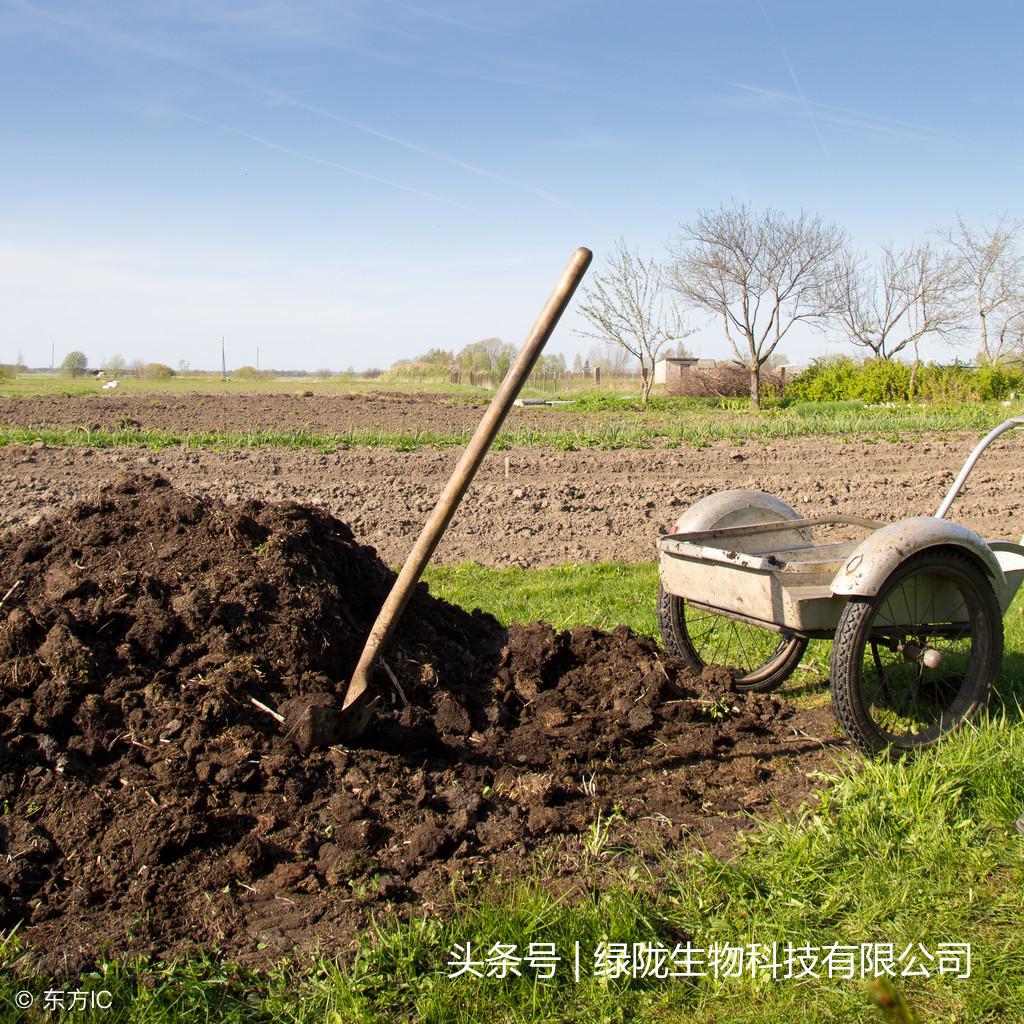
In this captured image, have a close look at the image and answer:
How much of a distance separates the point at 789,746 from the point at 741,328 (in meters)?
38.3

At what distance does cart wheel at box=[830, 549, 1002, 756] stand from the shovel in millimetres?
1658

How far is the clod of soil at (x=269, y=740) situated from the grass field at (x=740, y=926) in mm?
173

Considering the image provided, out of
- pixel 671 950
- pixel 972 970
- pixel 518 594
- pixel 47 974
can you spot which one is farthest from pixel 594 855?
pixel 518 594

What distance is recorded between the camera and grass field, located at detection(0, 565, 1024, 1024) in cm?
246

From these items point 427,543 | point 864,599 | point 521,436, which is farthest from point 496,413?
point 521,436

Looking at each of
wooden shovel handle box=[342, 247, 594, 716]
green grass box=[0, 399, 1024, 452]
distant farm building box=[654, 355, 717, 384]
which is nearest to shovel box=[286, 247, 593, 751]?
wooden shovel handle box=[342, 247, 594, 716]

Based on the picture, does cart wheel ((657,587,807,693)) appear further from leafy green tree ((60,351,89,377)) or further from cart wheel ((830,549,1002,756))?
leafy green tree ((60,351,89,377))

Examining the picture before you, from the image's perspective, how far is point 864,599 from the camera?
372cm

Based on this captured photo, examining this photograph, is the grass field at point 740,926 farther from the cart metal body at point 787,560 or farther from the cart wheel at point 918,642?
the cart metal body at point 787,560

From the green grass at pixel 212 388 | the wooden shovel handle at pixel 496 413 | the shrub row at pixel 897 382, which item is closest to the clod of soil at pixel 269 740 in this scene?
the wooden shovel handle at pixel 496 413

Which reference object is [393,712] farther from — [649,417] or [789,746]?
[649,417]

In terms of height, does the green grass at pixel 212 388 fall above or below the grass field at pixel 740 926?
above

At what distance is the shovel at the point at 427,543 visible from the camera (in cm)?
308

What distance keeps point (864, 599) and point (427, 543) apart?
1750 mm
